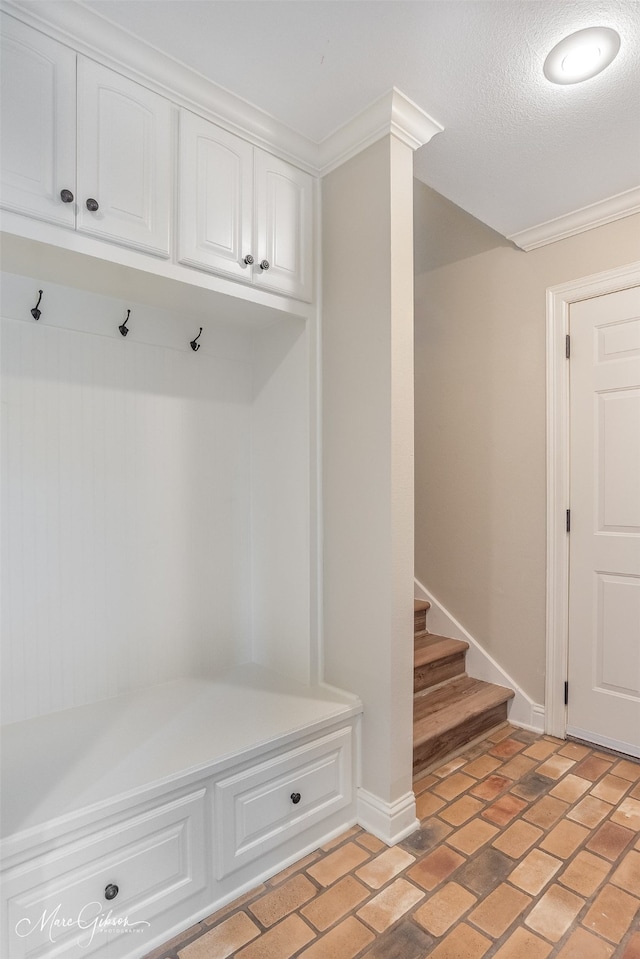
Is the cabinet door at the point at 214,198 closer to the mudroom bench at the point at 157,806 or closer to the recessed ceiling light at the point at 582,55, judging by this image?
the recessed ceiling light at the point at 582,55

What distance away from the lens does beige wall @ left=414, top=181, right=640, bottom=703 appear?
103 inches

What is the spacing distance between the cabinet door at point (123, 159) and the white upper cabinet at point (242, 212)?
7cm

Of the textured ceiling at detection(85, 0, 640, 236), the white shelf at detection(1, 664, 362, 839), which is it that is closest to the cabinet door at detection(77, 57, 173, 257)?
the textured ceiling at detection(85, 0, 640, 236)

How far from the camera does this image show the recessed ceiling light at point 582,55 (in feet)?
5.00

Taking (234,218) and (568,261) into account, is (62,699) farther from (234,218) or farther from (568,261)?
(568,261)

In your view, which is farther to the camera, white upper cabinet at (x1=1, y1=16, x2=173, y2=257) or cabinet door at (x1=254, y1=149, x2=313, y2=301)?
cabinet door at (x1=254, y1=149, x2=313, y2=301)

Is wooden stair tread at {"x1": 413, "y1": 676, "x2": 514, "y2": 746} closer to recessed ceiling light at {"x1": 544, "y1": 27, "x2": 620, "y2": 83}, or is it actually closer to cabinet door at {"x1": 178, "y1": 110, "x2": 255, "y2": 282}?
cabinet door at {"x1": 178, "y1": 110, "x2": 255, "y2": 282}

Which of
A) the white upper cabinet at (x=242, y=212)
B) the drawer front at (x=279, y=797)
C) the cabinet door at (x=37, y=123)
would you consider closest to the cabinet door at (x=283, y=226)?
the white upper cabinet at (x=242, y=212)

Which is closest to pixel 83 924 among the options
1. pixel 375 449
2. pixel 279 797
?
pixel 279 797

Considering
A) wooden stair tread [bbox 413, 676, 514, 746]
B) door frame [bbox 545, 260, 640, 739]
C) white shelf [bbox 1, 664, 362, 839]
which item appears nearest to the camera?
white shelf [bbox 1, 664, 362, 839]

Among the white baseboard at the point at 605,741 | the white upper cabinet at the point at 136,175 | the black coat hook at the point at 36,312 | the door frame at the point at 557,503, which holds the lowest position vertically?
the white baseboard at the point at 605,741

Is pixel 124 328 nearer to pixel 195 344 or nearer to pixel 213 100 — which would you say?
pixel 195 344

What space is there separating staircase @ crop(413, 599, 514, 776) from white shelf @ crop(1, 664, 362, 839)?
0.57 meters

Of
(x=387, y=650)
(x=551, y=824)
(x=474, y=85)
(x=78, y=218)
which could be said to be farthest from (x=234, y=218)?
(x=551, y=824)
